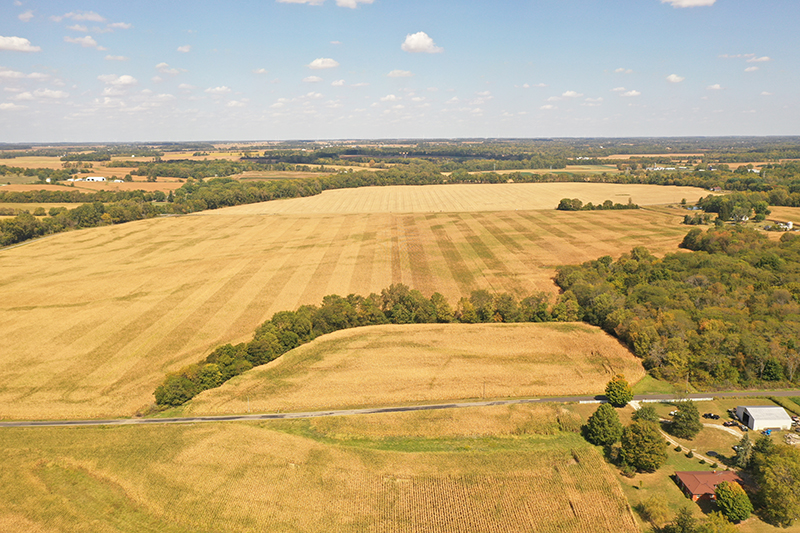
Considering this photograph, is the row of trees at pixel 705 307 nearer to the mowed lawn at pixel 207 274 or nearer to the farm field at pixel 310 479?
the mowed lawn at pixel 207 274

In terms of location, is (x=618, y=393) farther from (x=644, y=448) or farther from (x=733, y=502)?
(x=733, y=502)

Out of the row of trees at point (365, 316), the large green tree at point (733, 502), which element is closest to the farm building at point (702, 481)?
the large green tree at point (733, 502)

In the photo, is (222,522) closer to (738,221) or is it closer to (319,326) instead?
(319,326)

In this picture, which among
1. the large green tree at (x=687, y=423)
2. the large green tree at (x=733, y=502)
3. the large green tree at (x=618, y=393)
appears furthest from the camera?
the large green tree at (x=618, y=393)

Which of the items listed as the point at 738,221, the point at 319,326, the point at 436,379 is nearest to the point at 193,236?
the point at 319,326

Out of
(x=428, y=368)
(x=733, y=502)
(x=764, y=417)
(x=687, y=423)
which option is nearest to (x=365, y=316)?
(x=428, y=368)
